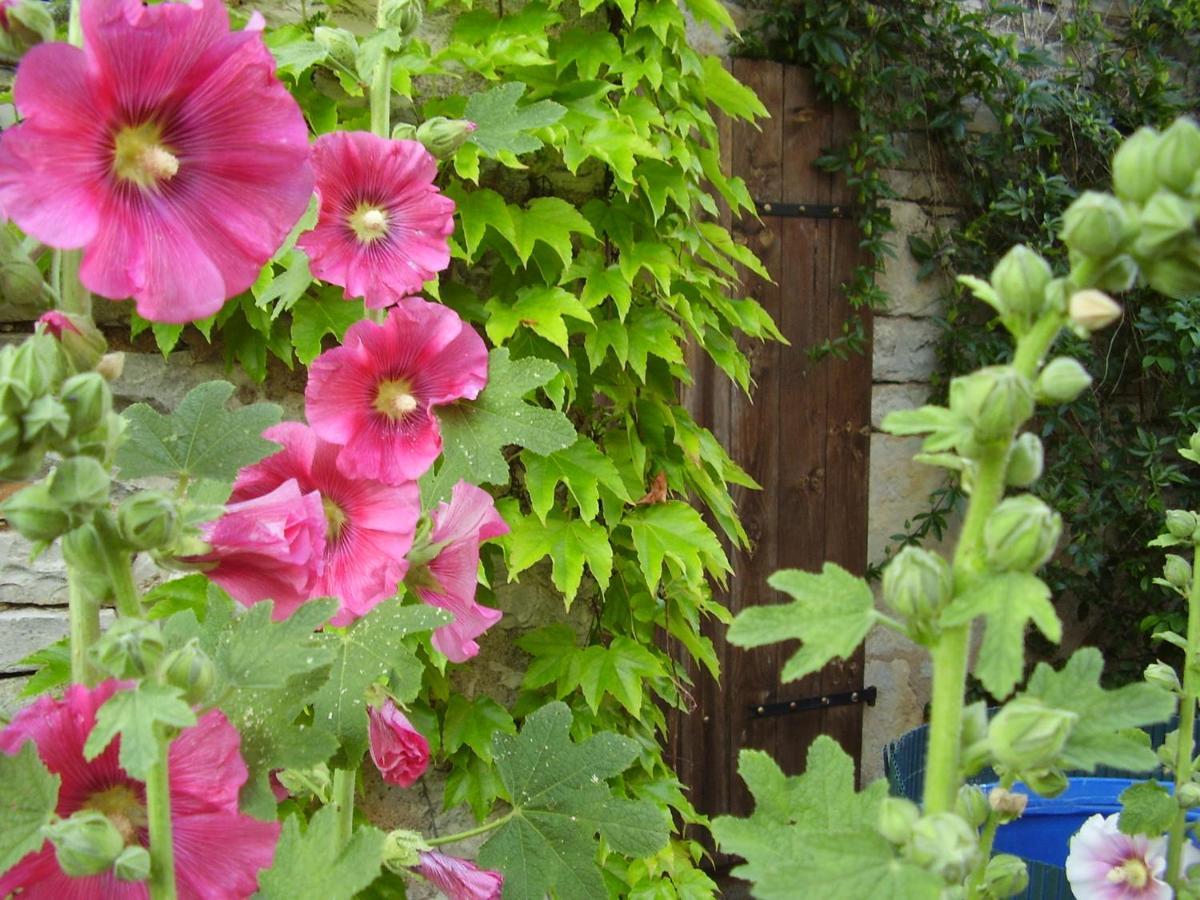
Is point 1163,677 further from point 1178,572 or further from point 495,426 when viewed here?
point 495,426

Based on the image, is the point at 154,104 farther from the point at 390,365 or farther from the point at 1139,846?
the point at 1139,846

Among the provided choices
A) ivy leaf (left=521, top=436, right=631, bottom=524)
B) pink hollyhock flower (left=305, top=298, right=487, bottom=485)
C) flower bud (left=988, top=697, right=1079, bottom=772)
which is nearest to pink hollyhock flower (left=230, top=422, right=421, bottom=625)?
pink hollyhock flower (left=305, top=298, right=487, bottom=485)

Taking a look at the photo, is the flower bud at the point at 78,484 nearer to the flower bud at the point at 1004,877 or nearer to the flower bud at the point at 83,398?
the flower bud at the point at 83,398

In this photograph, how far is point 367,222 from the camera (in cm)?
69

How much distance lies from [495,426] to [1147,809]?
0.46m

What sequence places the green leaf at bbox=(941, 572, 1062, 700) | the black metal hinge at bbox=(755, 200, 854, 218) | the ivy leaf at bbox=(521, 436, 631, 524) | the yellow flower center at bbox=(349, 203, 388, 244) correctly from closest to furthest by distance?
the green leaf at bbox=(941, 572, 1062, 700)
the yellow flower center at bbox=(349, 203, 388, 244)
the ivy leaf at bbox=(521, 436, 631, 524)
the black metal hinge at bbox=(755, 200, 854, 218)

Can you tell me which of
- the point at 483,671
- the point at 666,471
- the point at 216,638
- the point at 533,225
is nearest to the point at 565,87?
the point at 533,225

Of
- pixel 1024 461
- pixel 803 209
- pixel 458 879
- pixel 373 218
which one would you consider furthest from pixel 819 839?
pixel 803 209

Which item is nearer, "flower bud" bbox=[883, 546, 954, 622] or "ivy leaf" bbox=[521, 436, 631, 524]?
"flower bud" bbox=[883, 546, 954, 622]

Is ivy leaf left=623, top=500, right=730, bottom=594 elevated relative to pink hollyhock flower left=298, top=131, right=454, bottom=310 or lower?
lower

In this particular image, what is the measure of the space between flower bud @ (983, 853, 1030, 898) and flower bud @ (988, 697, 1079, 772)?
14cm

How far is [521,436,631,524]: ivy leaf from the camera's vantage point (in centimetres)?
172

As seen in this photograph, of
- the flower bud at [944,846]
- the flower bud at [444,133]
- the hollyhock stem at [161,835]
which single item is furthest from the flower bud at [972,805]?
the flower bud at [444,133]

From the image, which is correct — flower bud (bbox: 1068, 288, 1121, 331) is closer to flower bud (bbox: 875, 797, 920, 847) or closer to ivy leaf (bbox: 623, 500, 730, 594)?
flower bud (bbox: 875, 797, 920, 847)
